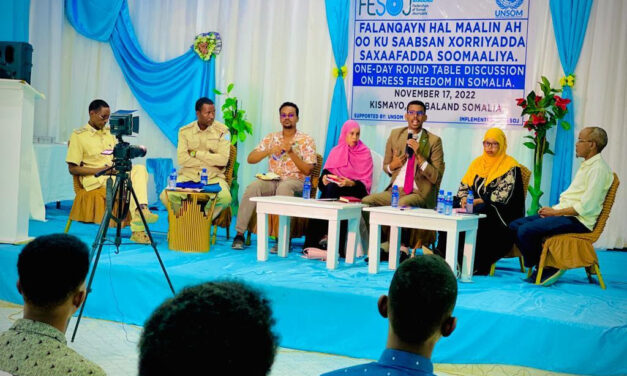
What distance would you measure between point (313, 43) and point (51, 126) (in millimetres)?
3165

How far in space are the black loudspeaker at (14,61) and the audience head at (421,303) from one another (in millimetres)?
4057

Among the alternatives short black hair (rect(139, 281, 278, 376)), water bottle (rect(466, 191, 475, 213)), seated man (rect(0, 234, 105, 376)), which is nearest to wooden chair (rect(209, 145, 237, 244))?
water bottle (rect(466, 191, 475, 213))

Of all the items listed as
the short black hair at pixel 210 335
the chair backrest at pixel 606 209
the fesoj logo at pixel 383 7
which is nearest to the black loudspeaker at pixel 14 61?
the fesoj logo at pixel 383 7

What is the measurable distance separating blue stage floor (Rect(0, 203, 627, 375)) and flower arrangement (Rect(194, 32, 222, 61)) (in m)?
3.33

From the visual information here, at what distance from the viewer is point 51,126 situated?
8.30 metres

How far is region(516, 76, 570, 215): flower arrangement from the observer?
6254 mm

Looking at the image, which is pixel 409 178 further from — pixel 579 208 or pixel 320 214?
pixel 579 208

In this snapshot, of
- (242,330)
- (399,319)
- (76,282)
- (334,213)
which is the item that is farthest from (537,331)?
(242,330)

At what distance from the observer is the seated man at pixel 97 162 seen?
5.65 metres

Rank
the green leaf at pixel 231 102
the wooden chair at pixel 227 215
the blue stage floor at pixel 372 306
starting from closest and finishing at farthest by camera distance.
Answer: the blue stage floor at pixel 372 306 → the wooden chair at pixel 227 215 → the green leaf at pixel 231 102

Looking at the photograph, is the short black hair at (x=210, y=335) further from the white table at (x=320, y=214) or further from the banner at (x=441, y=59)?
the banner at (x=441, y=59)

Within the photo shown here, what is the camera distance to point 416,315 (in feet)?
5.48

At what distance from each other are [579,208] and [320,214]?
5.52 ft

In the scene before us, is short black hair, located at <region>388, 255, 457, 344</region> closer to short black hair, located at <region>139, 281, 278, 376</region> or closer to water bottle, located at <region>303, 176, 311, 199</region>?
short black hair, located at <region>139, 281, 278, 376</region>
